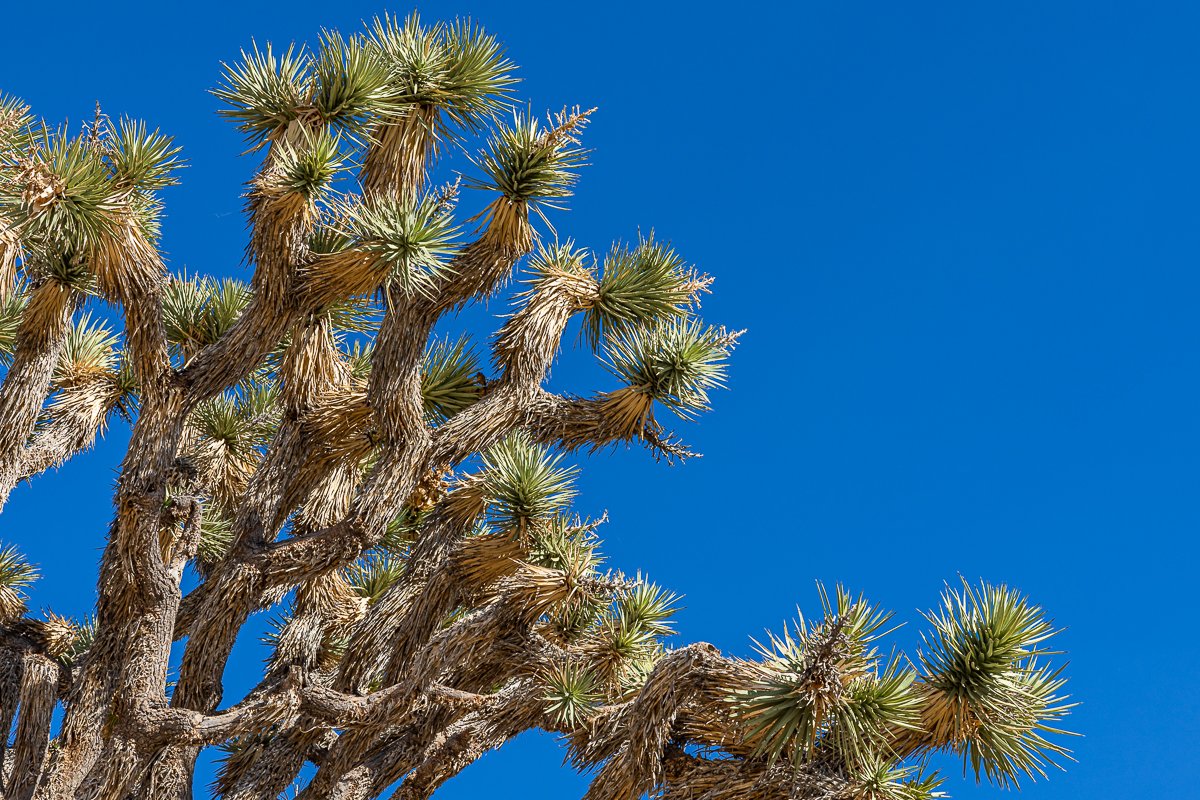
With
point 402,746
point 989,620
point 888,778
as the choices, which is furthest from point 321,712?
point 989,620

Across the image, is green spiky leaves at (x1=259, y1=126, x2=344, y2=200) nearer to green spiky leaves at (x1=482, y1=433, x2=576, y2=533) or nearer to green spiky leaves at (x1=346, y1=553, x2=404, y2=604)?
green spiky leaves at (x1=482, y1=433, x2=576, y2=533)

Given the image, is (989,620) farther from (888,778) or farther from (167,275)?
(167,275)

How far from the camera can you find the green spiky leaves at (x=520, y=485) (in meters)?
7.38

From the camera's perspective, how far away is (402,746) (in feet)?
24.5

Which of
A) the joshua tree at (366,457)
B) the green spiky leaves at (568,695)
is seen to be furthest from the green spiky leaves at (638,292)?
the green spiky leaves at (568,695)

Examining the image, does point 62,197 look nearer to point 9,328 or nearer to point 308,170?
point 308,170

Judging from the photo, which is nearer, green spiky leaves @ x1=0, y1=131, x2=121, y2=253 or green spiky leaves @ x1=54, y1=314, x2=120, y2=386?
green spiky leaves @ x1=0, y1=131, x2=121, y2=253

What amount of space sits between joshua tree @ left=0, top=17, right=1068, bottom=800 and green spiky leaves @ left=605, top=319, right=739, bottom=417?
0.05ft

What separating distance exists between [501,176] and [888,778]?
3.65 metres

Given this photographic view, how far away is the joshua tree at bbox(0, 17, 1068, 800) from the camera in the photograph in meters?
6.95

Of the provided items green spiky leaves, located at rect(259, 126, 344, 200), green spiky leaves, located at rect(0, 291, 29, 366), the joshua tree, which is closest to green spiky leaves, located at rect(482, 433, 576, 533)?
the joshua tree

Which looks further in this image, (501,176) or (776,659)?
(501,176)

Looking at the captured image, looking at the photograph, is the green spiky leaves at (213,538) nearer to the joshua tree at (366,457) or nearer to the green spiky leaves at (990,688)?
the joshua tree at (366,457)

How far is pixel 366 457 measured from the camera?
8188 millimetres
